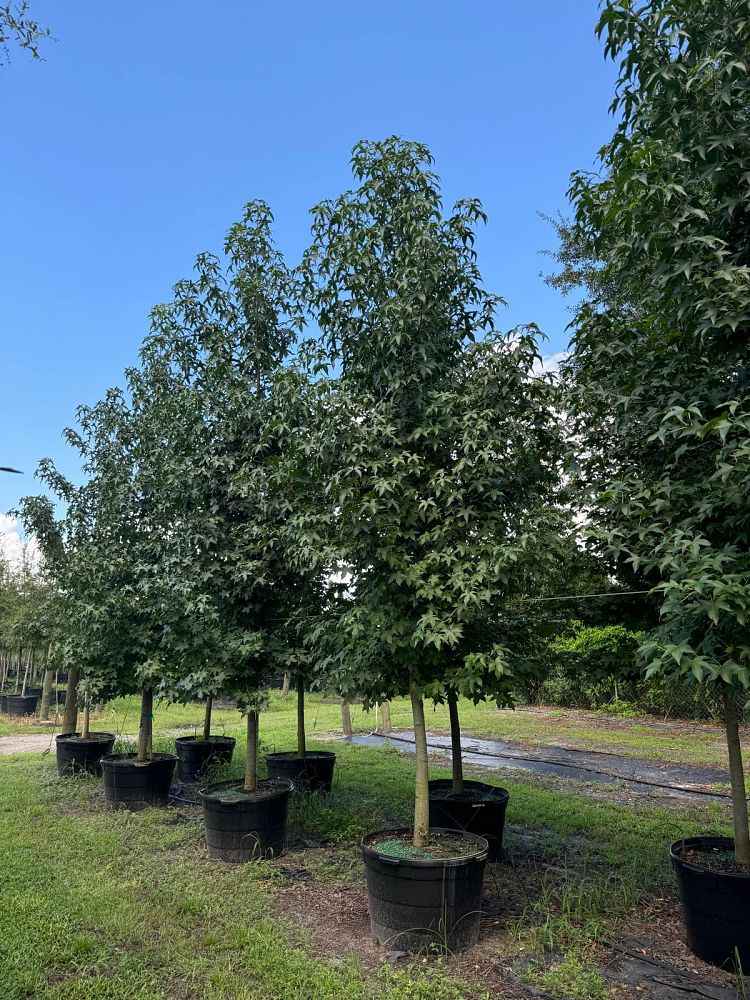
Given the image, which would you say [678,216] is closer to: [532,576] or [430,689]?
[532,576]

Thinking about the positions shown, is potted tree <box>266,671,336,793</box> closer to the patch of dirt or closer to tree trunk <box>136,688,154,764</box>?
tree trunk <box>136,688,154,764</box>

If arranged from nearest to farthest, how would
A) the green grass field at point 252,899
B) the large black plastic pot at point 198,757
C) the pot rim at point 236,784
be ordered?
the green grass field at point 252,899, the pot rim at point 236,784, the large black plastic pot at point 198,757

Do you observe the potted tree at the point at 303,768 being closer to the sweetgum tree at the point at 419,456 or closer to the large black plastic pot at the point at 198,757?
the large black plastic pot at the point at 198,757

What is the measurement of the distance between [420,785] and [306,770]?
3423mm

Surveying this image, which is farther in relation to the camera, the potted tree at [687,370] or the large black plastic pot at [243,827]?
the large black plastic pot at [243,827]

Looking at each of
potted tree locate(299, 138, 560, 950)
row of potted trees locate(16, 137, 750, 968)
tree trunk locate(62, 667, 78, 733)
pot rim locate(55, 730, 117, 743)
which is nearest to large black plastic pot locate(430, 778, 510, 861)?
row of potted trees locate(16, 137, 750, 968)

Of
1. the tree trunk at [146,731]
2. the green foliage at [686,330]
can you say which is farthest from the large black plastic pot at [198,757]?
the green foliage at [686,330]

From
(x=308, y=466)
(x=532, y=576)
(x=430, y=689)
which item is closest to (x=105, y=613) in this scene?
(x=308, y=466)

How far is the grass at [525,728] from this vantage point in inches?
410

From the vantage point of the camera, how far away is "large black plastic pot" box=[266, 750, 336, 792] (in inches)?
288

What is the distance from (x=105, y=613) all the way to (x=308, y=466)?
12.1 ft

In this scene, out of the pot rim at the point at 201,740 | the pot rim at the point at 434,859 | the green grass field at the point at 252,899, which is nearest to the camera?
the green grass field at the point at 252,899

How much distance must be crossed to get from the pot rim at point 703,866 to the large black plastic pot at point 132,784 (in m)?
5.13

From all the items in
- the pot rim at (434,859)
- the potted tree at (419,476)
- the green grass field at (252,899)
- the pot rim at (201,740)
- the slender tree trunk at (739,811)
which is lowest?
the green grass field at (252,899)
